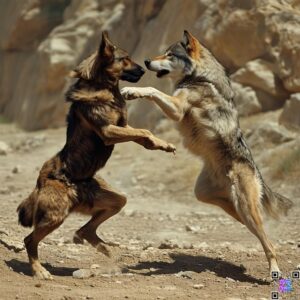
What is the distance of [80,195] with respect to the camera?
21.4ft

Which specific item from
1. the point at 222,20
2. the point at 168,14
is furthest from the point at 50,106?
the point at 222,20

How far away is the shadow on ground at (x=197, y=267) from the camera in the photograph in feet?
22.6

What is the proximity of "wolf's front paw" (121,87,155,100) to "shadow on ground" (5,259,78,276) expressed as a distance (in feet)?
6.09

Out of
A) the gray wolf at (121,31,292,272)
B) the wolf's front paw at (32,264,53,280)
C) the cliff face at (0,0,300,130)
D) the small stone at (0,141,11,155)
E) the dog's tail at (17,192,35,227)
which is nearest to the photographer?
the wolf's front paw at (32,264,53,280)

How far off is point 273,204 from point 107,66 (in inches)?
92.8

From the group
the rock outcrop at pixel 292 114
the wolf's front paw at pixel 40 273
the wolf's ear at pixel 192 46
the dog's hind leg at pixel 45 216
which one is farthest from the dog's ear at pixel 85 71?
the rock outcrop at pixel 292 114

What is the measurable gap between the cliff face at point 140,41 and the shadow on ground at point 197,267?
24.5 ft

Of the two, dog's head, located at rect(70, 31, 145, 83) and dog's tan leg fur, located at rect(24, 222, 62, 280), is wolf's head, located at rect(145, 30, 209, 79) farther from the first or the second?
dog's tan leg fur, located at rect(24, 222, 62, 280)

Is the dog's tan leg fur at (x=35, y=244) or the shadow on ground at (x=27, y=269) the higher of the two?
the dog's tan leg fur at (x=35, y=244)

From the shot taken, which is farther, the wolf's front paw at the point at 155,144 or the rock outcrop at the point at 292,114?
the rock outcrop at the point at 292,114

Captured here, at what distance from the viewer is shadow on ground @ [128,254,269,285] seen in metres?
6.90

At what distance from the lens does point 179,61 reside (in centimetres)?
796

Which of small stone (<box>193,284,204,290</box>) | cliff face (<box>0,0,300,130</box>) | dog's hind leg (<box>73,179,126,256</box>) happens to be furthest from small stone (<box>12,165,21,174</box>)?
small stone (<box>193,284,204,290</box>)

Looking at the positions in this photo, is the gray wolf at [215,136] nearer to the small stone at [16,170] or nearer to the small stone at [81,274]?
the small stone at [81,274]
